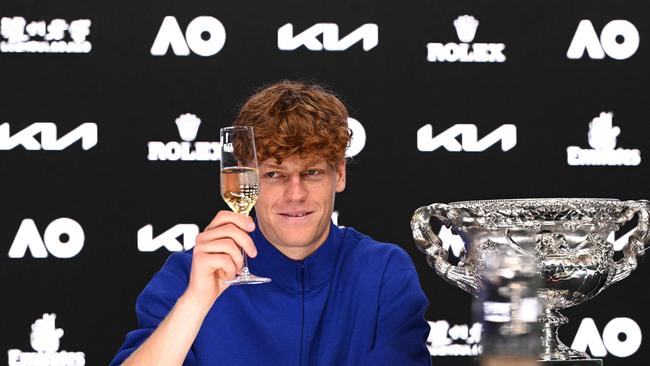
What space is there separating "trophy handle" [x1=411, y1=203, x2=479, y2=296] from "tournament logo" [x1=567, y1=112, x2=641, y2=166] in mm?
1726

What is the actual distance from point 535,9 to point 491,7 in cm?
15

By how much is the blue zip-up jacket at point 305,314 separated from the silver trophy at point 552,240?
1.38 ft

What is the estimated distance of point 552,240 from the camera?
158cm

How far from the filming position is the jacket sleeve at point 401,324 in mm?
1965

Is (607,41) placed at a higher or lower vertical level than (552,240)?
higher

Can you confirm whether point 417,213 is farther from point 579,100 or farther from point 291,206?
point 579,100

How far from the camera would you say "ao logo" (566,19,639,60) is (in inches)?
133

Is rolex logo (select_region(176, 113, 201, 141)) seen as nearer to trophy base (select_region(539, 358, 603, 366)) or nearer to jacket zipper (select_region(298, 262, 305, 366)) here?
jacket zipper (select_region(298, 262, 305, 366))

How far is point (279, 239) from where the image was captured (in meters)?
2.08

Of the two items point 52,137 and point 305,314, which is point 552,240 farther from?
point 52,137

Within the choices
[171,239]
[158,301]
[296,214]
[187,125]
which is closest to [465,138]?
[187,125]

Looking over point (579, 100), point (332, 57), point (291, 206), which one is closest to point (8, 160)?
point (332, 57)

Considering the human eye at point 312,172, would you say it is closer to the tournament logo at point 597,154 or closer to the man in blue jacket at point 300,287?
the man in blue jacket at point 300,287

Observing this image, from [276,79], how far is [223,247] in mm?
1762
